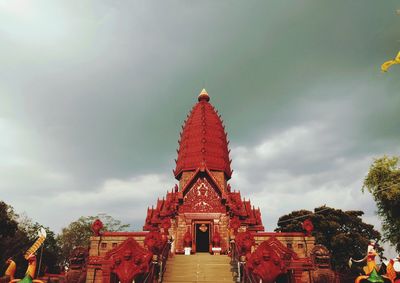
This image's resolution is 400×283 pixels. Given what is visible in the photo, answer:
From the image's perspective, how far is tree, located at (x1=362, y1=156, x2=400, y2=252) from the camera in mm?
19844

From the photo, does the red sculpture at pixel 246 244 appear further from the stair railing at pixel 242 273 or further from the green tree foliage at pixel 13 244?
the green tree foliage at pixel 13 244

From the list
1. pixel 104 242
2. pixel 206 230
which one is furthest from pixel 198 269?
pixel 206 230

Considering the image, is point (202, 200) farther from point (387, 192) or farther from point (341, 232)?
point (341, 232)

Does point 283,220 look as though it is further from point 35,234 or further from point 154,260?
point 35,234

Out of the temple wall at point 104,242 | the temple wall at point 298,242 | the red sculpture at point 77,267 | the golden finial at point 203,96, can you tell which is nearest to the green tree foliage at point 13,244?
the temple wall at point 104,242

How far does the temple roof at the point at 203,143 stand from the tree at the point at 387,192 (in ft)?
40.5

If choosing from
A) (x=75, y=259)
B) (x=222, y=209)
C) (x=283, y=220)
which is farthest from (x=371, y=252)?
(x=283, y=220)

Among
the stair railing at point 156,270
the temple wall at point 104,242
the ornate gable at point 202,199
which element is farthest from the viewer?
the ornate gable at point 202,199

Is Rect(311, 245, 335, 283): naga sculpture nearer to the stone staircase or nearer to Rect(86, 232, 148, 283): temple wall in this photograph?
the stone staircase

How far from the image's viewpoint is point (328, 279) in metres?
10.3

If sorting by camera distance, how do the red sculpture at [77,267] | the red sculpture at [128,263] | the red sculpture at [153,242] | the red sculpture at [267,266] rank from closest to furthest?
→ the red sculpture at [128,263]
the red sculpture at [267,266]
the red sculpture at [77,267]
the red sculpture at [153,242]

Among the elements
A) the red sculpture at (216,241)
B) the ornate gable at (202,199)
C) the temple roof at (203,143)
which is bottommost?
the red sculpture at (216,241)

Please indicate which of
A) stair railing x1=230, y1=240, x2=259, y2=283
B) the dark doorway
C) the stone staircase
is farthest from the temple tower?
stair railing x1=230, y1=240, x2=259, y2=283

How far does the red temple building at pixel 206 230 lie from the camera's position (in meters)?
9.70
